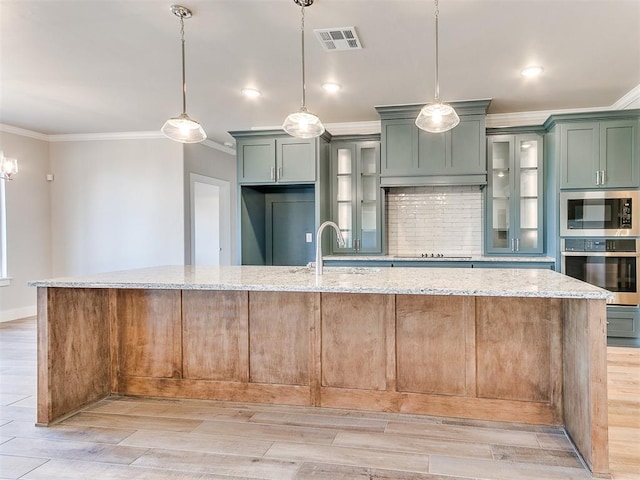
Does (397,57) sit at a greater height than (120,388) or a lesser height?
greater

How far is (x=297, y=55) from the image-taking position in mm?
3537

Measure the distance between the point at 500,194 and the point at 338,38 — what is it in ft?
8.81

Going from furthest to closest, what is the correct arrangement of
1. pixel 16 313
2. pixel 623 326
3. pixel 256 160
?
pixel 16 313 < pixel 256 160 < pixel 623 326

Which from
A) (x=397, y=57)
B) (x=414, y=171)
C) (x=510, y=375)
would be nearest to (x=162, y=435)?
(x=510, y=375)

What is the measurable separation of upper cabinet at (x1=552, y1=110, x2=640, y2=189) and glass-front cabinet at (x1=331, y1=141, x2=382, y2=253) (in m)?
1.92

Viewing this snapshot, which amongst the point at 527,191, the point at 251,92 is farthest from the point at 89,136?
the point at 527,191

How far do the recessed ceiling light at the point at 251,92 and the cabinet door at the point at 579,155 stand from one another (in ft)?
9.99

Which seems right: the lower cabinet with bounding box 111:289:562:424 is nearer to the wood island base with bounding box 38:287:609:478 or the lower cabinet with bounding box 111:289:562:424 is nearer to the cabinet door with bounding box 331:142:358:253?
the wood island base with bounding box 38:287:609:478

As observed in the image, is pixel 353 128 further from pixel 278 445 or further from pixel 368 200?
pixel 278 445

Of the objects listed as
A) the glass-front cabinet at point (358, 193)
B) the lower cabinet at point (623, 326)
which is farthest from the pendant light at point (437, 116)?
the lower cabinet at point (623, 326)

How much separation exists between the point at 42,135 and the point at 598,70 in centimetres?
682

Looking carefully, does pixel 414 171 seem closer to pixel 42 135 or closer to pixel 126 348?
pixel 126 348

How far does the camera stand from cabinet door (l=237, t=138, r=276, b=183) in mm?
5238

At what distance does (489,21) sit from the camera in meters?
2.96
